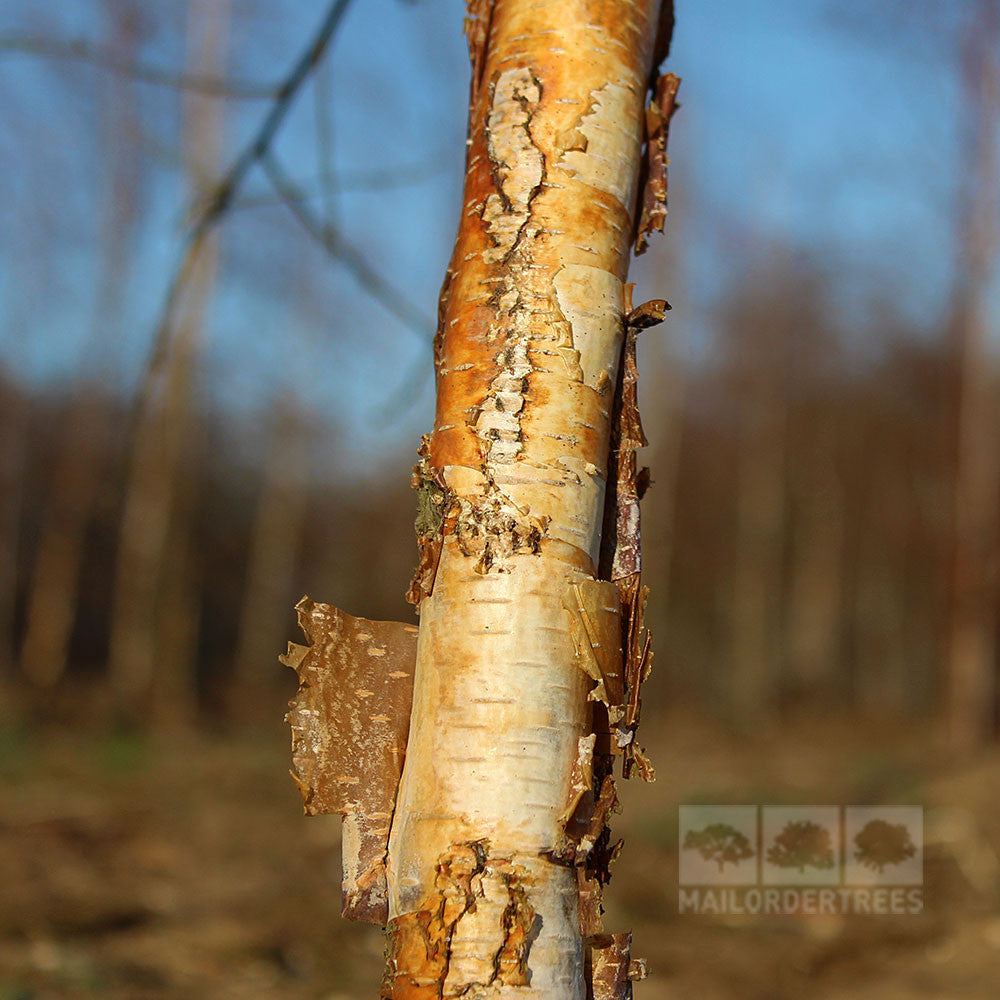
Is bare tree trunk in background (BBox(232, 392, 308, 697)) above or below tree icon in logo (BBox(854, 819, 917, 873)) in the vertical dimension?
above

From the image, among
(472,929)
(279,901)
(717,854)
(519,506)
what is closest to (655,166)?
(519,506)

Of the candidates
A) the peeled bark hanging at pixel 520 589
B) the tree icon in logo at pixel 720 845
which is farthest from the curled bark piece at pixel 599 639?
the tree icon in logo at pixel 720 845

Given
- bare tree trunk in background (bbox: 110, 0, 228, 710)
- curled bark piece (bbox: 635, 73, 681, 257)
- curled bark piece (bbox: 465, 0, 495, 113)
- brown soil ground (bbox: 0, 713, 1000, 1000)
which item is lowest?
brown soil ground (bbox: 0, 713, 1000, 1000)

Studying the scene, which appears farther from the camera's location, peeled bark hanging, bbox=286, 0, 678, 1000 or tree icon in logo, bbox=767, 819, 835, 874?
tree icon in logo, bbox=767, 819, 835, 874

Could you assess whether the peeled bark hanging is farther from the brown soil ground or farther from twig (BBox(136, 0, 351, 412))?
the brown soil ground

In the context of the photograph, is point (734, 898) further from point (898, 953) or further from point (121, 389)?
point (121, 389)

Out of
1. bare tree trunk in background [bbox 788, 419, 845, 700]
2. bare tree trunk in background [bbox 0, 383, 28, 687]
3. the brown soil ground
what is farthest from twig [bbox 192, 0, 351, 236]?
bare tree trunk in background [bbox 788, 419, 845, 700]

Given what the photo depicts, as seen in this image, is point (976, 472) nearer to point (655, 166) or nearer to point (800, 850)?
point (800, 850)

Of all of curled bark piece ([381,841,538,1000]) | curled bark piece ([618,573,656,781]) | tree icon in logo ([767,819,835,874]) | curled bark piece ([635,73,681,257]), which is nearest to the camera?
curled bark piece ([381,841,538,1000])

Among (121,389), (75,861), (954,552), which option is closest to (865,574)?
(954,552)
